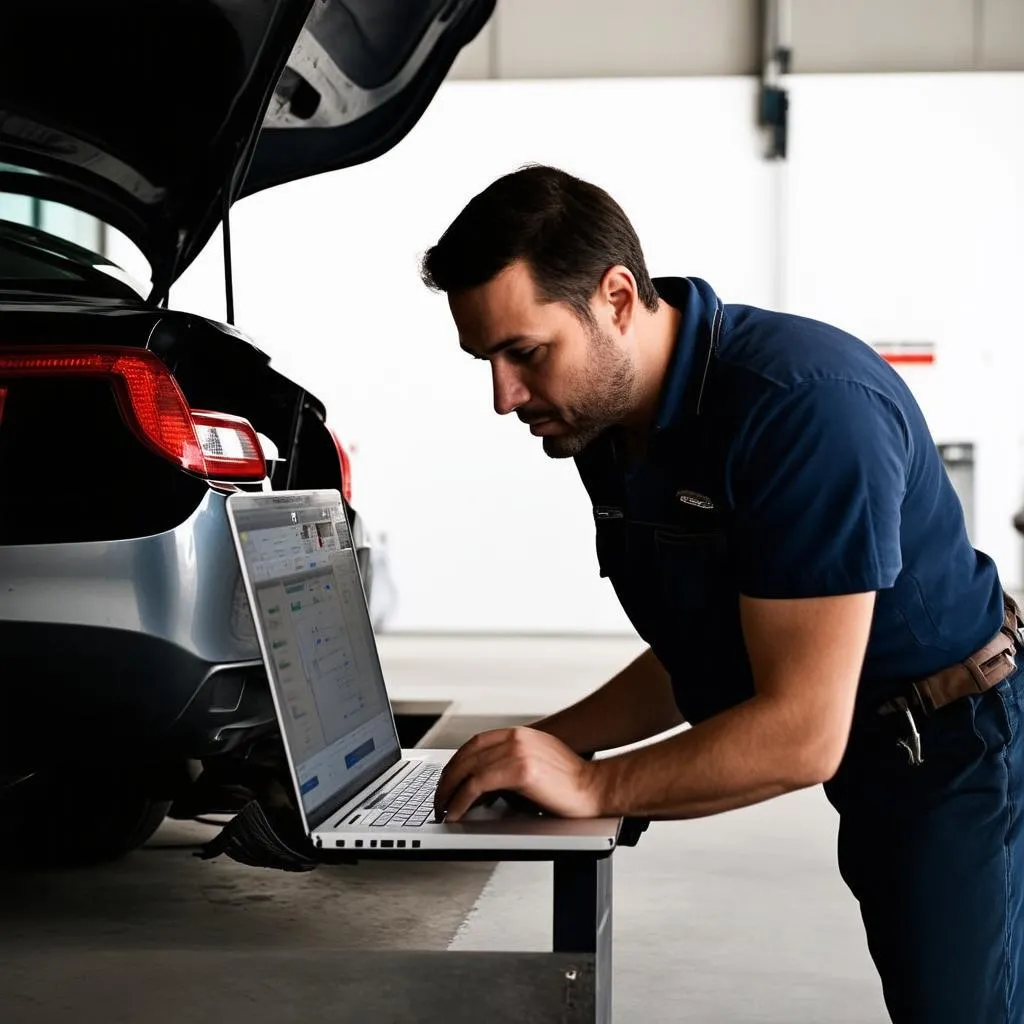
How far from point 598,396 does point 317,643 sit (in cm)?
40

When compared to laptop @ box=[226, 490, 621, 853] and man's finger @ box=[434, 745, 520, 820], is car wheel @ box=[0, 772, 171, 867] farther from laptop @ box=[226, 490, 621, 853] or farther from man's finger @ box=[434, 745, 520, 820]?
man's finger @ box=[434, 745, 520, 820]

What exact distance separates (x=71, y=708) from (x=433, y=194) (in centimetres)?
850

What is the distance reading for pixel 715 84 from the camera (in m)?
10.4

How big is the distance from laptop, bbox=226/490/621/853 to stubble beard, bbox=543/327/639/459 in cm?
30

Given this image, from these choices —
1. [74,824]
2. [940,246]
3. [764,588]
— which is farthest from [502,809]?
[940,246]

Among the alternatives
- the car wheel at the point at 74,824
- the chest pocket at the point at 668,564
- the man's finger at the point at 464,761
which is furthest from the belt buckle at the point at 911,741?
the car wheel at the point at 74,824

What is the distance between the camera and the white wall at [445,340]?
1041cm

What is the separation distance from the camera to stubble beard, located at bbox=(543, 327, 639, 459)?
1.55m

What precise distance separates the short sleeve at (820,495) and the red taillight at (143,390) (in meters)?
1.32

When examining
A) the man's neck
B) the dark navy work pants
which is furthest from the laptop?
the dark navy work pants

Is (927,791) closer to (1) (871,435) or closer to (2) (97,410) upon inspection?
(1) (871,435)

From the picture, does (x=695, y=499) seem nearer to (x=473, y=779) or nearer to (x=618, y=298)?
(x=618, y=298)

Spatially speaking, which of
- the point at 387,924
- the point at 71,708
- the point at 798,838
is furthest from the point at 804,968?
the point at 71,708

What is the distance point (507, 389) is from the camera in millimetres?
1542
